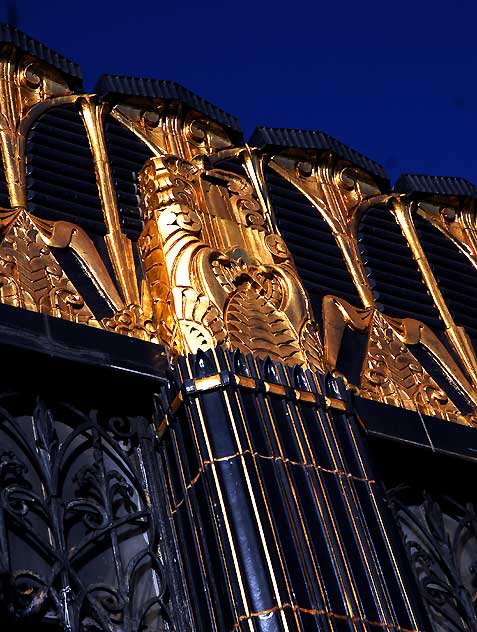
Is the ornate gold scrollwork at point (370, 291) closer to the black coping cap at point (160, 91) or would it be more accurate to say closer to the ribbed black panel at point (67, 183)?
the black coping cap at point (160, 91)

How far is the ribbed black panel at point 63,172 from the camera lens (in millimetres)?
9734

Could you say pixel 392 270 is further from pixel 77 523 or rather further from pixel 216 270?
pixel 77 523

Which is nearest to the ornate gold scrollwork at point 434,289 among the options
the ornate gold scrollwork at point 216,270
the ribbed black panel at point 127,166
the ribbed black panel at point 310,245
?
the ribbed black panel at point 310,245

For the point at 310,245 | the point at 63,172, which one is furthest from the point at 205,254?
the point at 310,245

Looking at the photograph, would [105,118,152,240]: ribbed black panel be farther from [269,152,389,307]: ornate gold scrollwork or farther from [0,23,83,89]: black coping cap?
[269,152,389,307]: ornate gold scrollwork

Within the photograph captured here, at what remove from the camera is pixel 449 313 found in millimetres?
11352

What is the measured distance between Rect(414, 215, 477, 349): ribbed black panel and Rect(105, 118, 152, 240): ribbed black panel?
2912mm

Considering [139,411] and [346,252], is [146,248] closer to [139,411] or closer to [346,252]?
[139,411]

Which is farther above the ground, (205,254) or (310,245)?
(310,245)

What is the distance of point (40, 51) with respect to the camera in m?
10.8

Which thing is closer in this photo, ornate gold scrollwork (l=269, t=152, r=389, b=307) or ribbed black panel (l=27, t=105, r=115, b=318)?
ribbed black panel (l=27, t=105, r=115, b=318)

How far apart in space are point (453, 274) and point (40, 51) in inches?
166

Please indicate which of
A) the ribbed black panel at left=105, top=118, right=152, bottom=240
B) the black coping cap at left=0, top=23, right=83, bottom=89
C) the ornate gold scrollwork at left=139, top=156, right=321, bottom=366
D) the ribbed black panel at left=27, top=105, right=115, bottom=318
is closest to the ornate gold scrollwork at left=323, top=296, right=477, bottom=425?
the ornate gold scrollwork at left=139, top=156, right=321, bottom=366

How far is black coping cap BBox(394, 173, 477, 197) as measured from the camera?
12438 mm
